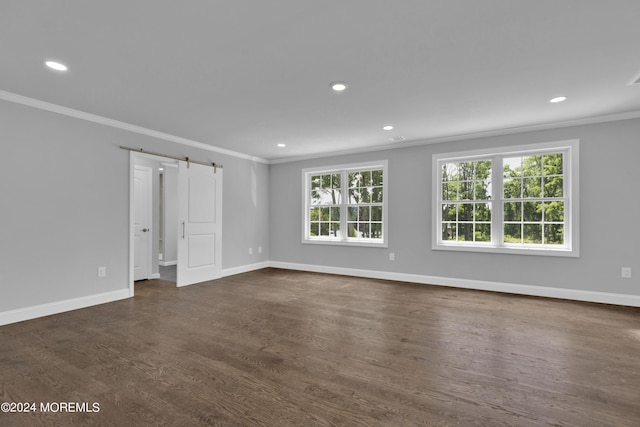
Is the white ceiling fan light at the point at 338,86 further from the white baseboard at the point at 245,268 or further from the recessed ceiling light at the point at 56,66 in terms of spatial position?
the white baseboard at the point at 245,268

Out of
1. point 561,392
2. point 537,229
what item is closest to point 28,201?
point 561,392

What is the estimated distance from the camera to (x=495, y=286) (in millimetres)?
4848

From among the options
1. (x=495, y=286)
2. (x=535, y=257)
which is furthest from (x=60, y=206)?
(x=535, y=257)

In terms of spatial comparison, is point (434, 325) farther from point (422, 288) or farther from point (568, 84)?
point (568, 84)

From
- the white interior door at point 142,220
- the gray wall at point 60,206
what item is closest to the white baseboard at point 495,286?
the white interior door at point 142,220

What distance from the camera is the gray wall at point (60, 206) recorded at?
11.1 feet

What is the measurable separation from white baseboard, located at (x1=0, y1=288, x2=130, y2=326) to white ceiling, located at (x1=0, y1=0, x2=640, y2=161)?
7.94 ft

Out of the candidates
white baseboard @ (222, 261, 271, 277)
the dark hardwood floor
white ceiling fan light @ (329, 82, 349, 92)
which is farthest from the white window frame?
white baseboard @ (222, 261, 271, 277)

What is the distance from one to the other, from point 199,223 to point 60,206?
204 cm

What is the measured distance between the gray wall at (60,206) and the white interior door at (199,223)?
834mm

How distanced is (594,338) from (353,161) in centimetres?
441

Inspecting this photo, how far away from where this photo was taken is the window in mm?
6004

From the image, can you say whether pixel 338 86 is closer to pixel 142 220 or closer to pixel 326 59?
pixel 326 59

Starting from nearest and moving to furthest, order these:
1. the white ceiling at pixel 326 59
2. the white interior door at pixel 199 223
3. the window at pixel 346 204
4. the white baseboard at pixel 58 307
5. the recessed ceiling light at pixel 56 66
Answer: the white ceiling at pixel 326 59 → the recessed ceiling light at pixel 56 66 → the white baseboard at pixel 58 307 → the white interior door at pixel 199 223 → the window at pixel 346 204
